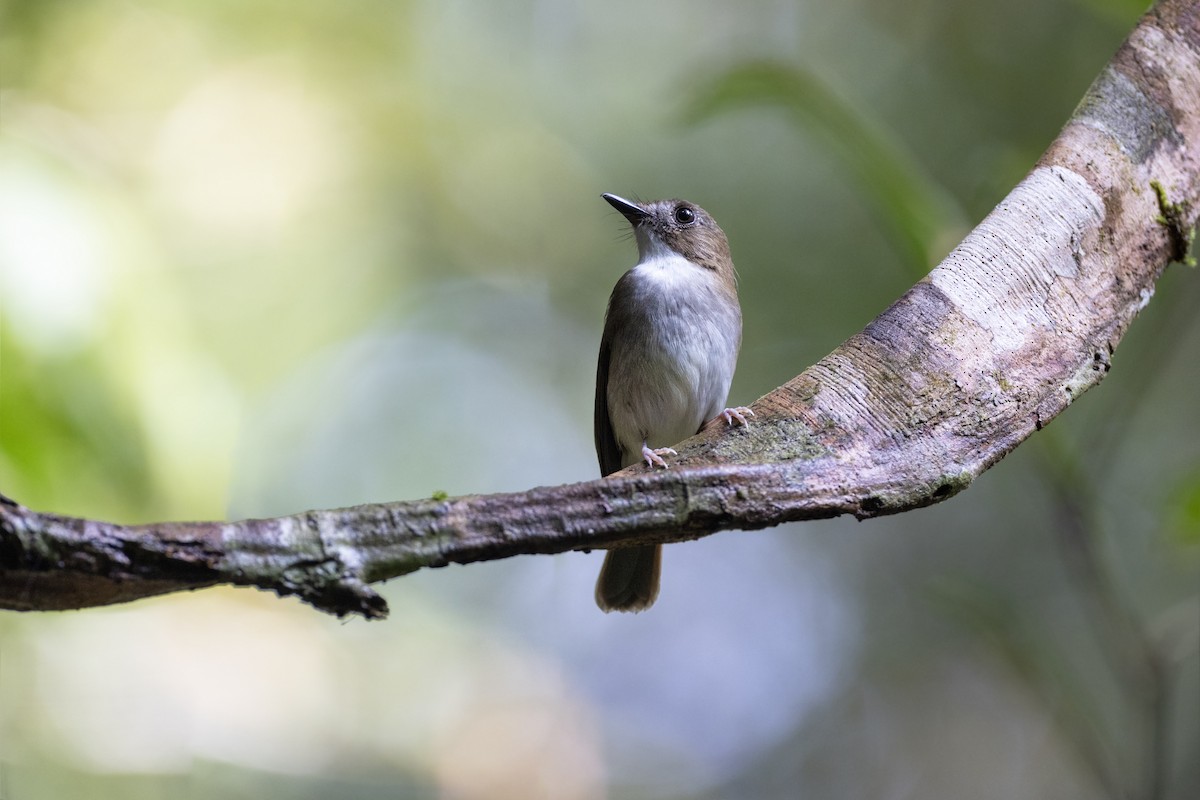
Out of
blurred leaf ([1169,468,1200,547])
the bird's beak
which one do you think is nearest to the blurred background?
the bird's beak

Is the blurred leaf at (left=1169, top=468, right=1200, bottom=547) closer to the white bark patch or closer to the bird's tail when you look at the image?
the white bark patch

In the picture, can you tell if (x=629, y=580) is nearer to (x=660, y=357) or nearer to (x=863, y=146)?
(x=660, y=357)

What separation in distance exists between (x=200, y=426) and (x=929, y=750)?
A: 4993mm

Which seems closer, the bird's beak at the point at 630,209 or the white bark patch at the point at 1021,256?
the white bark patch at the point at 1021,256

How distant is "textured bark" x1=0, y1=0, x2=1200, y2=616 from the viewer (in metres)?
1.27

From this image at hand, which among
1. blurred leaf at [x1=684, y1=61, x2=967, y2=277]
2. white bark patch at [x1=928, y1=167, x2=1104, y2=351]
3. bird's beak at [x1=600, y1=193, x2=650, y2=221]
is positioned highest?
bird's beak at [x1=600, y1=193, x2=650, y2=221]

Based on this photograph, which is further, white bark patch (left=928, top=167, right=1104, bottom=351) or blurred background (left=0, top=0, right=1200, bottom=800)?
blurred background (left=0, top=0, right=1200, bottom=800)

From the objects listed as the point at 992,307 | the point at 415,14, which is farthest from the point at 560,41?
the point at 992,307

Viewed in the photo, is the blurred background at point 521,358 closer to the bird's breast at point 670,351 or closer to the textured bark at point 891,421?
the bird's breast at point 670,351

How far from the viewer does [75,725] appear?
13.9 feet

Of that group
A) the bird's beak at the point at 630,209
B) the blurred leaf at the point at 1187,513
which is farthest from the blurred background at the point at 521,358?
the blurred leaf at the point at 1187,513

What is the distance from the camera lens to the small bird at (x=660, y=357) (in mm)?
3568

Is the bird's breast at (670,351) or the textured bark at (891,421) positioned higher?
the bird's breast at (670,351)

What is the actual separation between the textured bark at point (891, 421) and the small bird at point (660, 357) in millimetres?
1595
